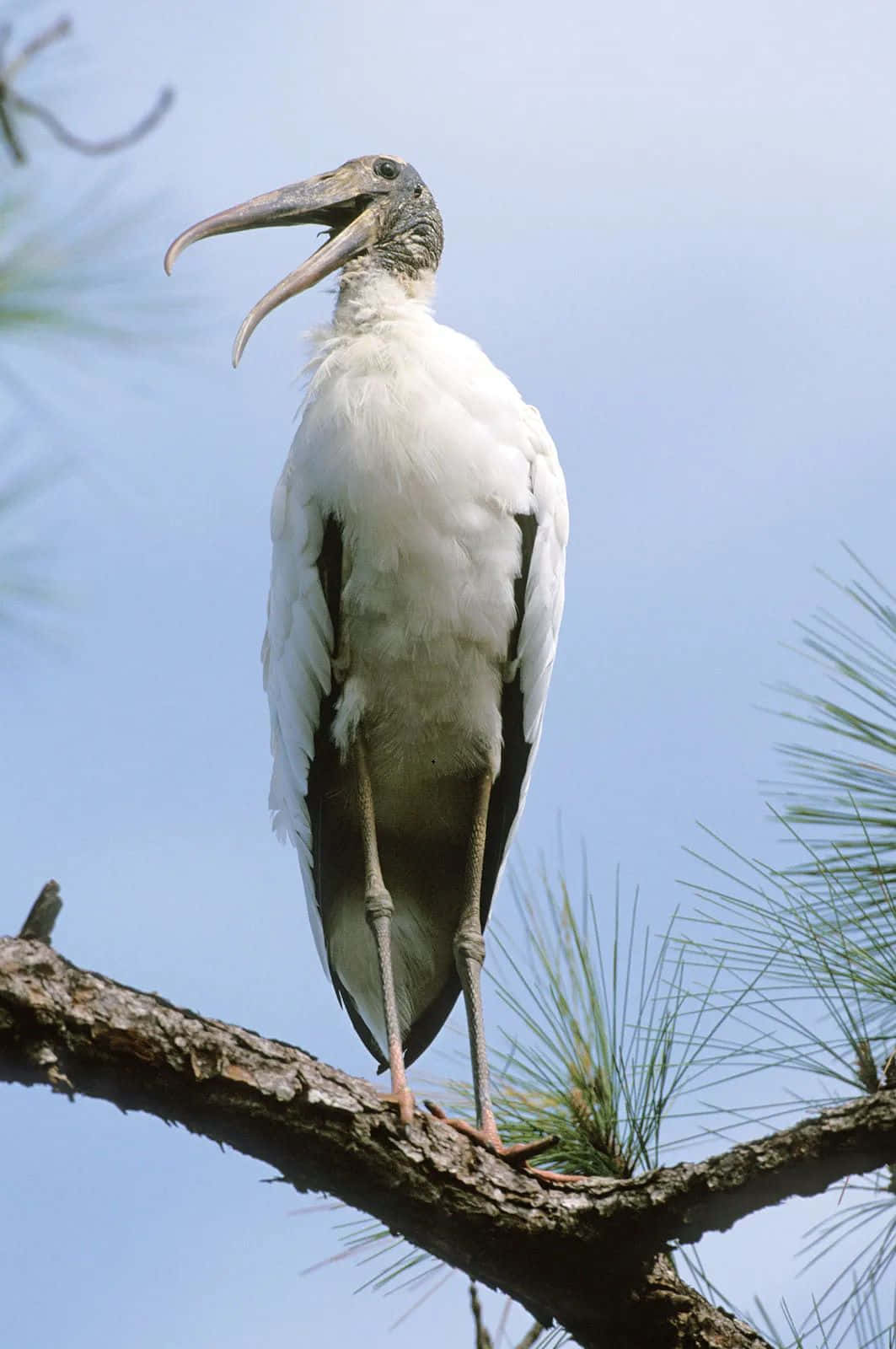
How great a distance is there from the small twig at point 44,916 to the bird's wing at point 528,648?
1878 millimetres

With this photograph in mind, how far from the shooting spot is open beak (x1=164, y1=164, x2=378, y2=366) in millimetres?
4938

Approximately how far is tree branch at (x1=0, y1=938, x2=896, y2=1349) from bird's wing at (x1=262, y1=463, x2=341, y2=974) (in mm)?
1462

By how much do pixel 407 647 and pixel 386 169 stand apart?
196 cm

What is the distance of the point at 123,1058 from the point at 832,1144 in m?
1.23

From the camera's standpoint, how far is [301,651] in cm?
445

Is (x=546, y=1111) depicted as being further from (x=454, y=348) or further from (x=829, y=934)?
(x=454, y=348)

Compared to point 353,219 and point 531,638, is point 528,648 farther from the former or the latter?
point 353,219

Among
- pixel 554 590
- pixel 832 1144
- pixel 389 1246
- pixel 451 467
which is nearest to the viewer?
pixel 832 1144

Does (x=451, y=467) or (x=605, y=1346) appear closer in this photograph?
(x=605, y=1346)

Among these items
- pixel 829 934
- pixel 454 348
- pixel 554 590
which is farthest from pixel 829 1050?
pixel 454 348

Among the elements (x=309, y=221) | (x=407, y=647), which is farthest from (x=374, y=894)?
(x=309, y=221)

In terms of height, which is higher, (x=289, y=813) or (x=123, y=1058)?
(x=289, y=813)

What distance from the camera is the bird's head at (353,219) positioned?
16.6 feet

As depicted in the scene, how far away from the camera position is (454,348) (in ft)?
15.1
